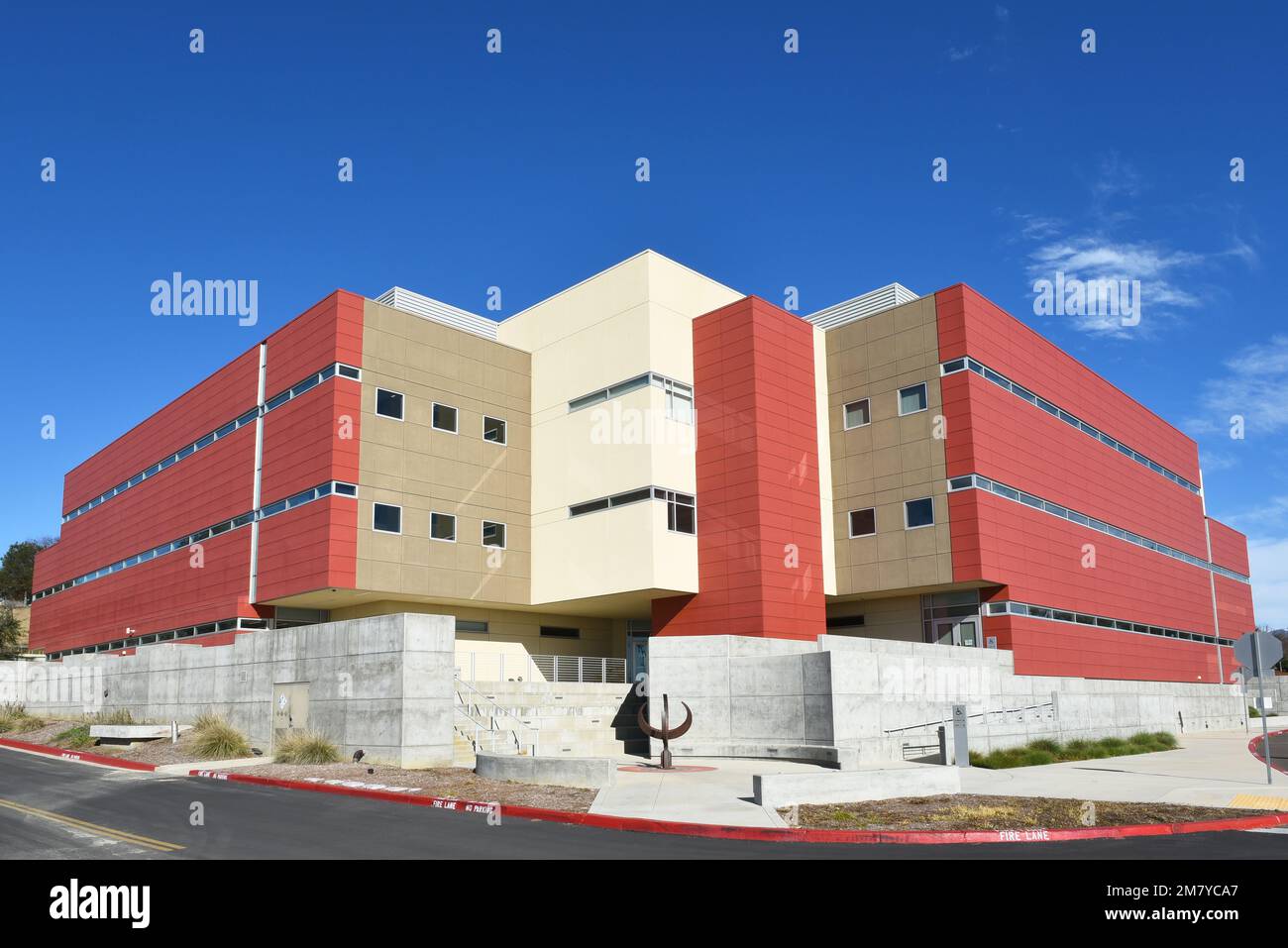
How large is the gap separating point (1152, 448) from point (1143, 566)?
781 centimetres

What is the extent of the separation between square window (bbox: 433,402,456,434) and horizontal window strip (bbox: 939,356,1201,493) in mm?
19367

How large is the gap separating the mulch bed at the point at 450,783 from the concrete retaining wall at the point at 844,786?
10.2ft

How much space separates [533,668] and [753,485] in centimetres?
1297

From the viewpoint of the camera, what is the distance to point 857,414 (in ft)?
138

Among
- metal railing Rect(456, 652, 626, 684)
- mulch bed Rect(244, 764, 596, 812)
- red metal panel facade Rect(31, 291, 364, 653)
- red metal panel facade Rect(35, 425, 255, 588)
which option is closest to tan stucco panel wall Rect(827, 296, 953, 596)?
metal railing Rect(456, 652, 626, 684)

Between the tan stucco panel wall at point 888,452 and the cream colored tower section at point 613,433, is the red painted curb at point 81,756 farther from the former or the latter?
the tan stucco panel wall at point 888,452

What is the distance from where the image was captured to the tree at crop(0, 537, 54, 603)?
114500 millimetres

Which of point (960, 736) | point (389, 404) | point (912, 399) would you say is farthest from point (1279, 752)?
point (389, 404)

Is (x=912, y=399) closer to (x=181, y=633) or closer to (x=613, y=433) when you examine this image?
(x=613, y=433)

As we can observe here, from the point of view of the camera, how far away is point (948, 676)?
1224 inches

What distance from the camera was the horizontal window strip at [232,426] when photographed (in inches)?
1480

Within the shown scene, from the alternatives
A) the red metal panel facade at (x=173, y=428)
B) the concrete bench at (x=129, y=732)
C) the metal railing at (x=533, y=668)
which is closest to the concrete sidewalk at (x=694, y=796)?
the metal railing at (x=533, y=668)

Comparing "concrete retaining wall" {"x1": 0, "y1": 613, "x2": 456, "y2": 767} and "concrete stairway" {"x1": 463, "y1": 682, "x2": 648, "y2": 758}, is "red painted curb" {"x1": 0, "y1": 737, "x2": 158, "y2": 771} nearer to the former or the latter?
"concrete retaining wall" {"x1": 0, "y1": 613, "x2": 456, "y2": 767}
